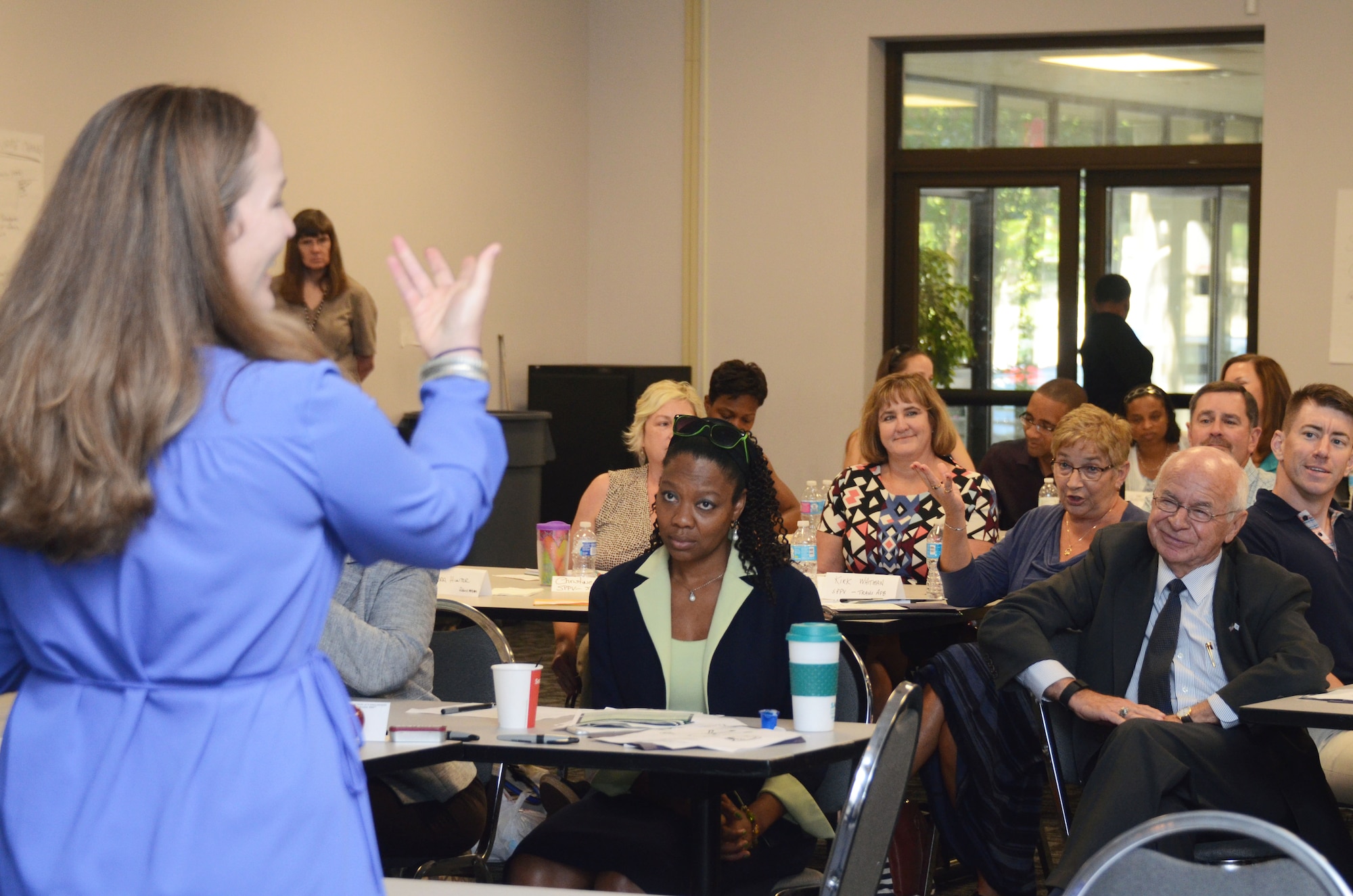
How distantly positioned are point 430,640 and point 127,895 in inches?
87.5

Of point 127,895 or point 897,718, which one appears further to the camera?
point 897,718

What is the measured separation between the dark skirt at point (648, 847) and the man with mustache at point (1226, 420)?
2.81m

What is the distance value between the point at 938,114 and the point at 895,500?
5100mm

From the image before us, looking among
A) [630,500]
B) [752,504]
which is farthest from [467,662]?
[630,500]

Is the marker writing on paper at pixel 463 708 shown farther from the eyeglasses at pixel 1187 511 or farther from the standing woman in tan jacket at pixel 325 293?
the standing woman in tan jacket at pixel 325 293

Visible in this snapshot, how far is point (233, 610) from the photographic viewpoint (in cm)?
130

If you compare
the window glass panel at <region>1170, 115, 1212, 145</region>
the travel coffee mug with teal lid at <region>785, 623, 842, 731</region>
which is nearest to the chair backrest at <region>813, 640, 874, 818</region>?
the travel coffee mug with teal lid at <region>785, 623, 842, 731</region>

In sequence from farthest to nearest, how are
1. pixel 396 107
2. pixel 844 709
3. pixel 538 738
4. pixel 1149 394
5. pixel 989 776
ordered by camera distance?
pixel 396 107 < pixel 1149 394 < pixel 989 776 < pixel 844 709 < pixel 538 738

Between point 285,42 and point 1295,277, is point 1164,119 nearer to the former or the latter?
point 1295,277

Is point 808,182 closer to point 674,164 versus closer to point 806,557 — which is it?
point 674,164

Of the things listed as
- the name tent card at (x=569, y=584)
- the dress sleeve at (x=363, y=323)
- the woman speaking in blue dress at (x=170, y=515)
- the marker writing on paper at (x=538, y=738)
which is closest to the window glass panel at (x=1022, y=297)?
the dress sleeve at (x=363, y=323)

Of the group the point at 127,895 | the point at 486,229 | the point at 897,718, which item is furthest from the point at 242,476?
the point at 486,229

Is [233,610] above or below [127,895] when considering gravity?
above

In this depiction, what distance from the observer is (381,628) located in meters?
3.13
